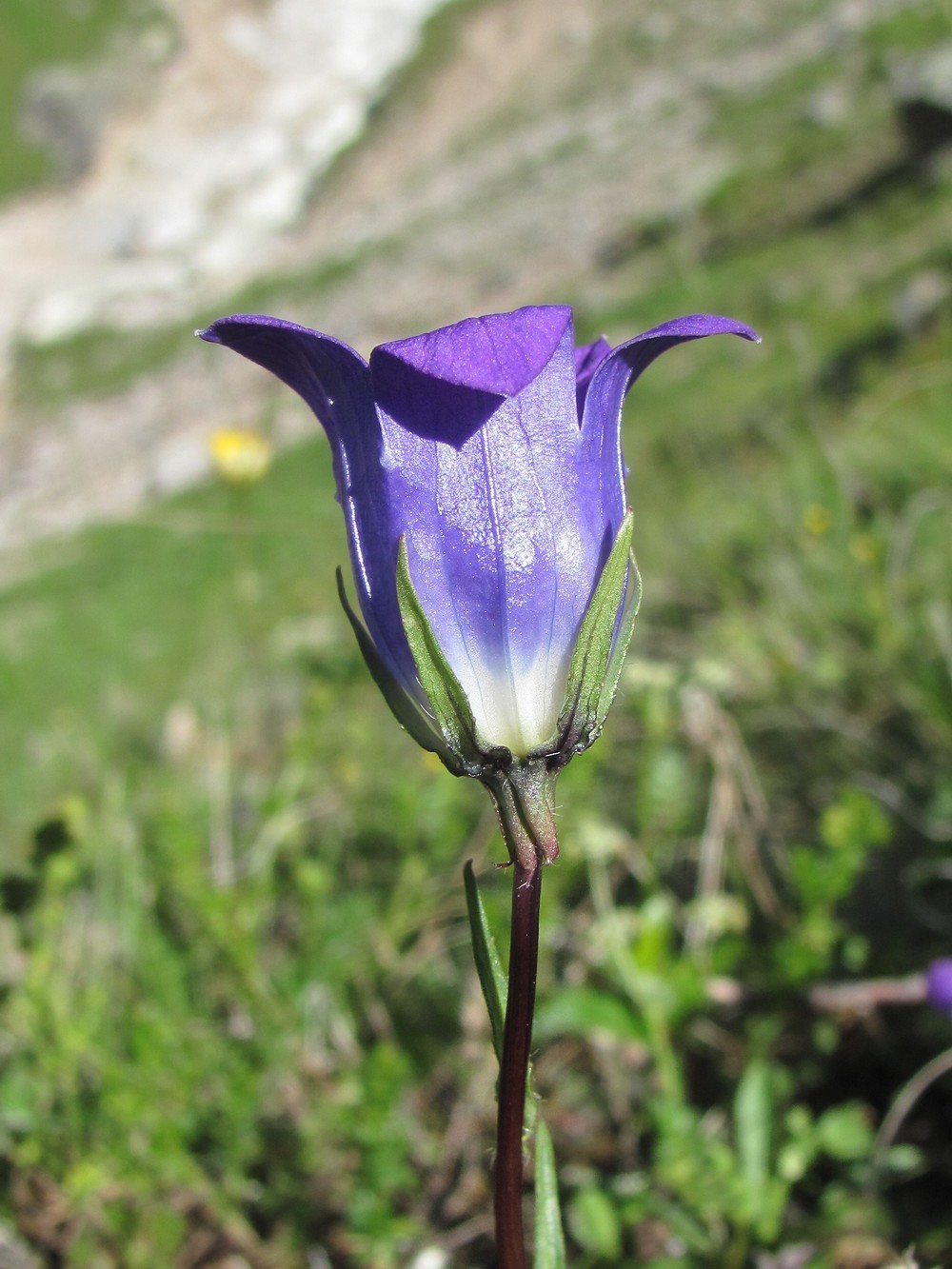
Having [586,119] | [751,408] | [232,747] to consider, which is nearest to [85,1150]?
[232,747]

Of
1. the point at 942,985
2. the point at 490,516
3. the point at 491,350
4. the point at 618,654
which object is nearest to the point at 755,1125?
the point at 942,985

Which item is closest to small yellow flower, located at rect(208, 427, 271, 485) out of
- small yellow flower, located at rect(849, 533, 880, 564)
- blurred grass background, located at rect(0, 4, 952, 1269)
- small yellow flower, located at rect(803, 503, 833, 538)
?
blurred grass background, located at rect(0, 4, 952, 1269)

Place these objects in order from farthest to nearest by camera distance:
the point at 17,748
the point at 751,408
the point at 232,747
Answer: the point at 17,748
the point at 751,408
the point at 232,747

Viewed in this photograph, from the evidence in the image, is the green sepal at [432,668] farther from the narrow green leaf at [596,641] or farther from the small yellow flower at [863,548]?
the small yellow flower at [863,548]

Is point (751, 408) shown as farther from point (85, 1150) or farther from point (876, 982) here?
point (85, 1150)

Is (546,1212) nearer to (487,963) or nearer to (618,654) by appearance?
(487,963)

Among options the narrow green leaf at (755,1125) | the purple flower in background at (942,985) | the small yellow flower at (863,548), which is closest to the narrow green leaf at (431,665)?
the purple flower in background at (942,985)
